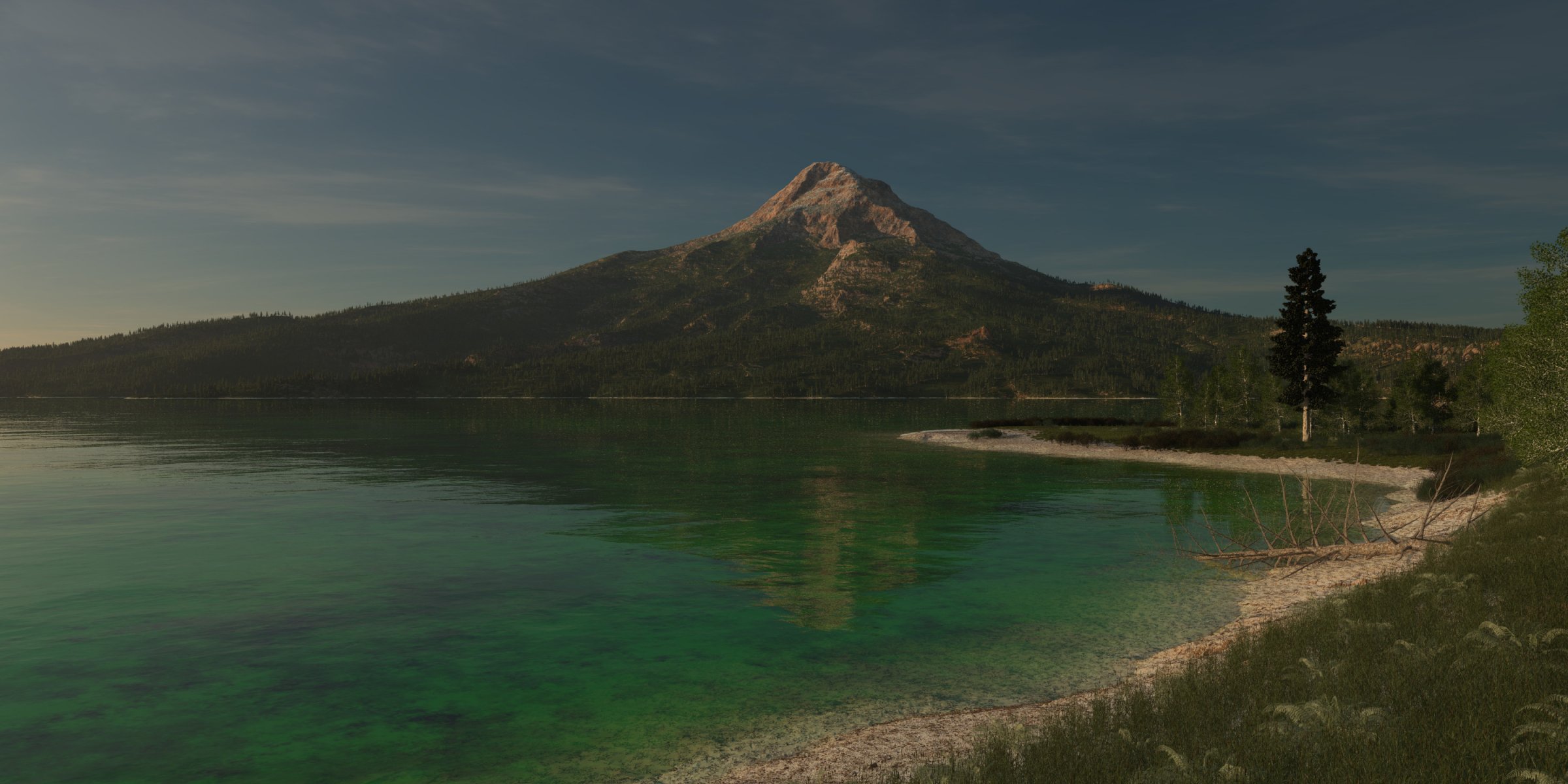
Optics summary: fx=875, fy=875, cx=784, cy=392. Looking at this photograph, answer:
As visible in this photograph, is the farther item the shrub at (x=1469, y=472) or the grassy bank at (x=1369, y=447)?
the grassy bank at (x=1369, y=447)

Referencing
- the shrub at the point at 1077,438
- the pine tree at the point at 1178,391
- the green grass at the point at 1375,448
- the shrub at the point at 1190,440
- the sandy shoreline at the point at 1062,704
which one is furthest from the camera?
the pine tree at the point at 1178,391

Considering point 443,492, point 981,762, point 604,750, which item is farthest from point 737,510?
point 981,762

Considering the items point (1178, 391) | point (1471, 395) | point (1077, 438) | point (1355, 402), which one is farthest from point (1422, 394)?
point (1077, 438)

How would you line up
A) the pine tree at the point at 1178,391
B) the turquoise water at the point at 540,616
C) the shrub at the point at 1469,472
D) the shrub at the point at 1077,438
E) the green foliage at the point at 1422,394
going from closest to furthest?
the turquoise water at the point at 540,616 → the shrub at the point at 1469,472 → the shrub at the point at 1077,438 → the green foliage at the point at 1422,394 → the pine tree at the point at 1178,391

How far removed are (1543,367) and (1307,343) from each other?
55.4 m

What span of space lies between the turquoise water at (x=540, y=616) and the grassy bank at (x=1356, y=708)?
410cm

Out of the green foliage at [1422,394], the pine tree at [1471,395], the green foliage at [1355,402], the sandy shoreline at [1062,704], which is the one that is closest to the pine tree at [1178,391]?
the green foliage at [1355,402]

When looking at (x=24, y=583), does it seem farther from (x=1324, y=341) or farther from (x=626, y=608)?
(x=1324, y=341)

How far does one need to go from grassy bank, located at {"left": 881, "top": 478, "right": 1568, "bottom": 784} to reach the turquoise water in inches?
161

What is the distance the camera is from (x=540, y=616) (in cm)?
2320

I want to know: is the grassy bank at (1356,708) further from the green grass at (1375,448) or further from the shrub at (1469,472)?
the green grass at (1375,448)

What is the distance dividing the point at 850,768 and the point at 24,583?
95.4ft

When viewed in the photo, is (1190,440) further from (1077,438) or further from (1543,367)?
(1543,367)

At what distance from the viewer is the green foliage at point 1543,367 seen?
27.1 m
